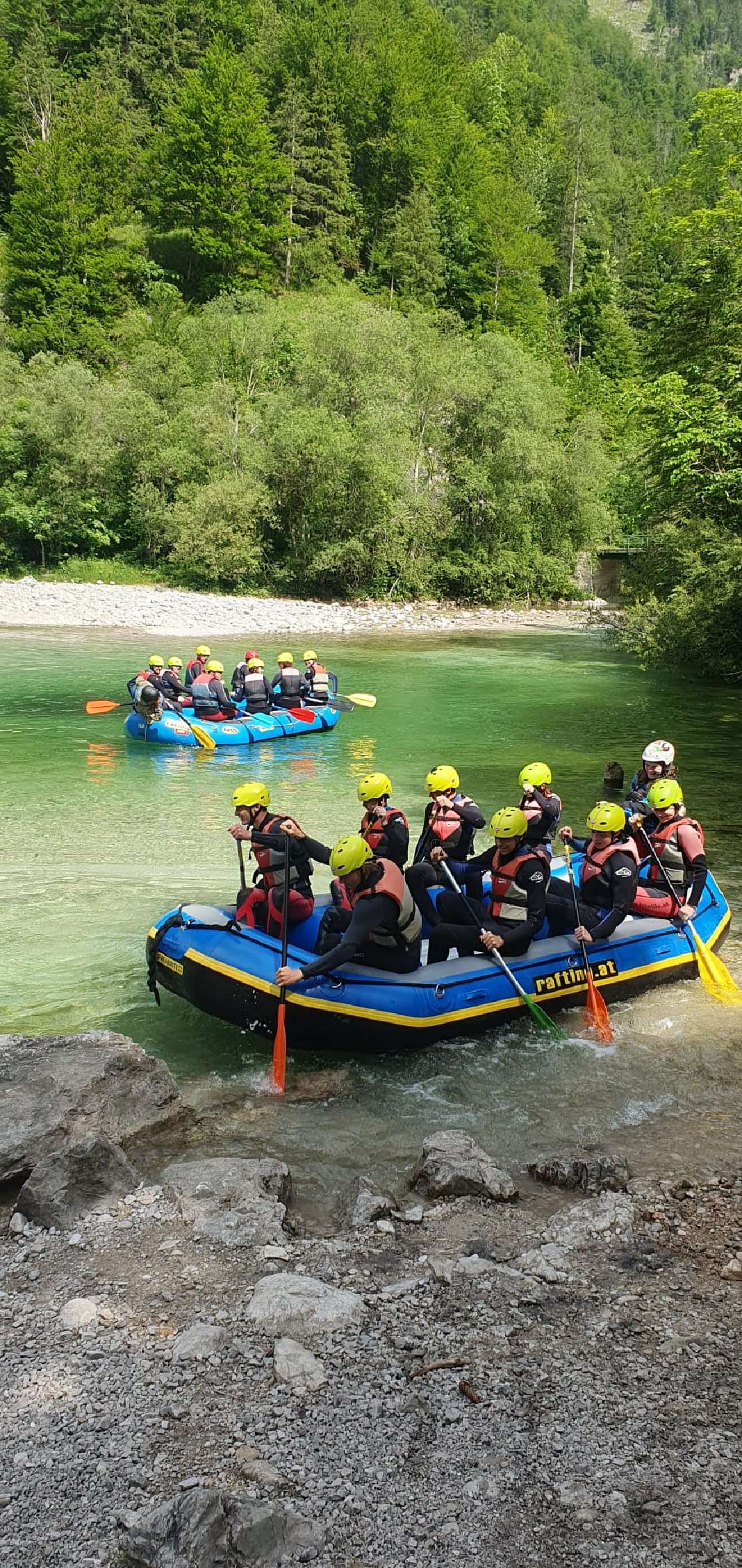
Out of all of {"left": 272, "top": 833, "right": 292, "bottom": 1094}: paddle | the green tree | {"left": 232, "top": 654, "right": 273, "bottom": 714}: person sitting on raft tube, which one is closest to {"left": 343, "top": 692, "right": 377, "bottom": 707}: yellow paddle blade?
{"left": 232, "top": 654, "right": 273, "bottom": 714}: person sitting on raft tube

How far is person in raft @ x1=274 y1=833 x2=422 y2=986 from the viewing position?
21.8 feet

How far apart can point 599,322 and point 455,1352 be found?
71.8 meters

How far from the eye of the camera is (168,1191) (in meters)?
4.90

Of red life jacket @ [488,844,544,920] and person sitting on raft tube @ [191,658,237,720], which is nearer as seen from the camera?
red life jacket @ [488,844,544,920]

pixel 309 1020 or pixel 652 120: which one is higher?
pixel 652 120

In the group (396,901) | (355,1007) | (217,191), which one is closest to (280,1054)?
(355,1007)

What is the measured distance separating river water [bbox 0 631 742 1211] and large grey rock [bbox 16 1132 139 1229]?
0.98 metres

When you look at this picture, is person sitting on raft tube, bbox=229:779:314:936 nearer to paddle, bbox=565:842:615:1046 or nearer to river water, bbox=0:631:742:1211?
river water, bbox=0:631:742:1211

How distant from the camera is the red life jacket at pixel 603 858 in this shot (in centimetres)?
786

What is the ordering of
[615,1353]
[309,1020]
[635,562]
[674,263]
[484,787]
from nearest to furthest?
1. [615,1353]
2. [309,1020]
3. [484,787]
4. [635,562]
5. [674,263]

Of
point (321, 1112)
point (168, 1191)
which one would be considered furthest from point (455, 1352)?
point (321, 1112)

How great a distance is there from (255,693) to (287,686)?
613 mm

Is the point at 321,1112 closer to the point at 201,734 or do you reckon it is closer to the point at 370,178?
the point at 201,734

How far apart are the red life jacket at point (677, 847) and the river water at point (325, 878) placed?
31.7 inches
